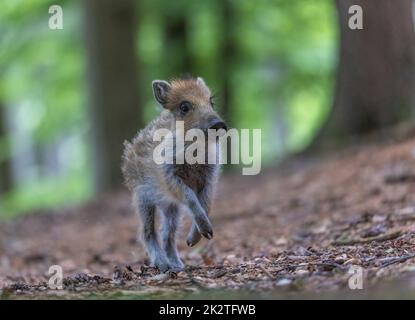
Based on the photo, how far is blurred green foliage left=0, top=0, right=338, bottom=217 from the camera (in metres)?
18.4

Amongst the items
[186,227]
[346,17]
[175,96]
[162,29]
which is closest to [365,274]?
[175,96]

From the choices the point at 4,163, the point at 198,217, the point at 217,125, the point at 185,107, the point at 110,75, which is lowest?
the point at 198,217

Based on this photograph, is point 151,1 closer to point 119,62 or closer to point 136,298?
point 119,62

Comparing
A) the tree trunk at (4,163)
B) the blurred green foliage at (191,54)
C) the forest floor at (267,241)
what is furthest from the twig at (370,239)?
the tree trunk at (4,163)

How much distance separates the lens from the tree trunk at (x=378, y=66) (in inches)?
450

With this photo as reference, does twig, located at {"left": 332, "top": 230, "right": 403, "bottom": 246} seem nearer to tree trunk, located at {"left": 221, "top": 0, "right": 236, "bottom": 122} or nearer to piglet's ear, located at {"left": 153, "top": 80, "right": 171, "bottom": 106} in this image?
piglet's ear, located at {"left": 153, "top": 80, "right": 171, "bottom": 106}

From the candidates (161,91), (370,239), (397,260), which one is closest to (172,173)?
(161,91)

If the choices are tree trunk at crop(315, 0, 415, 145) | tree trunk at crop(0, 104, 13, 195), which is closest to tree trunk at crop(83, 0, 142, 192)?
tree trunk at crop(315, 0, 415, 145)

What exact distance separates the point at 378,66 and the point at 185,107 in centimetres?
612

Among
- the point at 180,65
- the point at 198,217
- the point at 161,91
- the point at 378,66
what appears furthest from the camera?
the point at 180,65

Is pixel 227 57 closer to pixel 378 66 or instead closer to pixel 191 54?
pixel 191 54

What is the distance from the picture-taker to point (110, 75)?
53.4 ft
